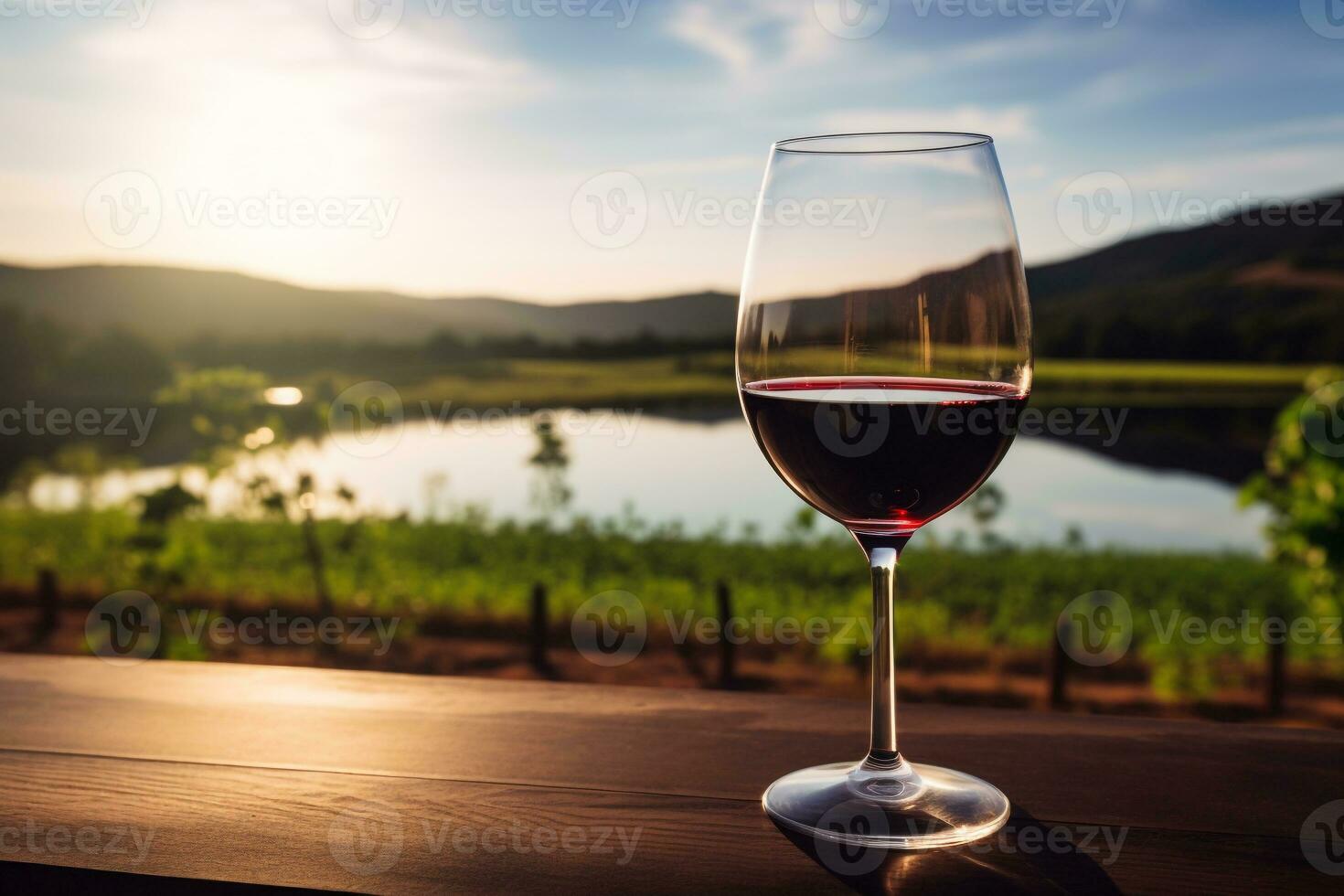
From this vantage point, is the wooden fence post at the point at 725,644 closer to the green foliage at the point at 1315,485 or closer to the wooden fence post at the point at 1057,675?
the wooden fence post at the point at 1057,675

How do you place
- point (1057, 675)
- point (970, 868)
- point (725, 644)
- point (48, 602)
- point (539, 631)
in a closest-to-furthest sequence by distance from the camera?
point (970, 868)
point (1057, 675)
point (725, 644)
point (539, 631)
point (48, 602)

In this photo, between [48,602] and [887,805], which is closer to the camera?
[887,805]

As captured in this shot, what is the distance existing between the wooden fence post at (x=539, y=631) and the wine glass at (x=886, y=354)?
858 centimetres

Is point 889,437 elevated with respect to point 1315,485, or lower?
elevated

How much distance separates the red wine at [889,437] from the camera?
0.89 m

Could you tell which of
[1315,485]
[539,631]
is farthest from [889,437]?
[539,631]

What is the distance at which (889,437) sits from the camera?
90cm

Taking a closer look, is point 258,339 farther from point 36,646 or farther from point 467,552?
point 36,646

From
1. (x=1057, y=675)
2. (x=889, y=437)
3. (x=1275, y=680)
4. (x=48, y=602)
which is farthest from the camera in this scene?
(x=48, y=602)

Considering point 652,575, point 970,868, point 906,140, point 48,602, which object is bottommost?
point 652,575

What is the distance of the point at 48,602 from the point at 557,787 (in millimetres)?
11483

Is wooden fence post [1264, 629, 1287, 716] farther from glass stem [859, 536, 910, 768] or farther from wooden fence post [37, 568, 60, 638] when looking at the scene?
wooden fence post [37, 568, 60, 638]

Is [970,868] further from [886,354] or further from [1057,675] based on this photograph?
[1057,675]

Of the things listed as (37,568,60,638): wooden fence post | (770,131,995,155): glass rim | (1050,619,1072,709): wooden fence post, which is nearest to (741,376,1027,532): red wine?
(770,131,995,155): glass rim
